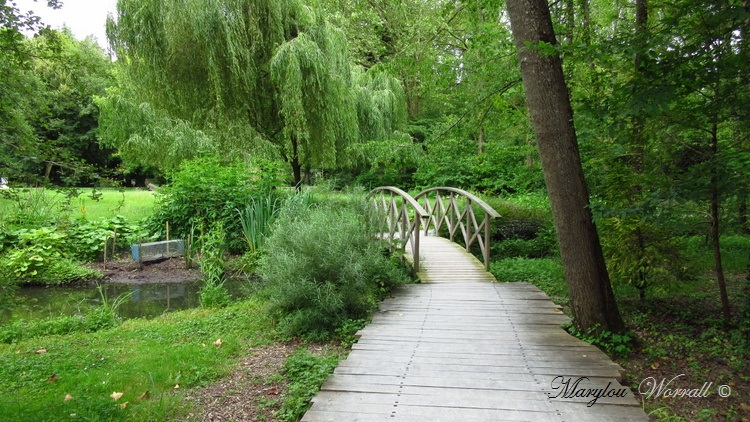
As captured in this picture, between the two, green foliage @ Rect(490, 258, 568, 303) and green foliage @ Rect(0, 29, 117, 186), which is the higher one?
green foliage @ Rect(0, 29, 117, 186)

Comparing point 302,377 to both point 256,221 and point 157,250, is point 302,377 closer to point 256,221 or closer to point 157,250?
point 256,221

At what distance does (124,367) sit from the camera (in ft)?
12.9

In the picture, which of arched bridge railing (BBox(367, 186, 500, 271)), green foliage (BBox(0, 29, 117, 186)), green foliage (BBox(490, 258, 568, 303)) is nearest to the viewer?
green foliage (BBox(0, 29, 117, 186))

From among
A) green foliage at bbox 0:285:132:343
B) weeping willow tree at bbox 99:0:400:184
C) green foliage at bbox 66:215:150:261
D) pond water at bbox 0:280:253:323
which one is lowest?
pond water at bbox 0:280:253:323

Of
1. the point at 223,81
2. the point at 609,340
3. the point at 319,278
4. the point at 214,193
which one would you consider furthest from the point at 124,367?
the point at 223,81

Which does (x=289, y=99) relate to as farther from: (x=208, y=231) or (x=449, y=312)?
(x=449, y=312)

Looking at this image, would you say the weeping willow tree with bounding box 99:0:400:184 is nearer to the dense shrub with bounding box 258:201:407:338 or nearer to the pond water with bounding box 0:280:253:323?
the pond water with bounding box 0:280:253:323

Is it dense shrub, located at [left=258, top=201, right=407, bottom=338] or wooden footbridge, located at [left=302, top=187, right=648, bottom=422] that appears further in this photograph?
dense shrub, located at [left=258, top=201, right=407, bottom=338]

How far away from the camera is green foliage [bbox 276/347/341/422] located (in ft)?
9.82

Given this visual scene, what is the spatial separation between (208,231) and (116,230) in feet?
8.05

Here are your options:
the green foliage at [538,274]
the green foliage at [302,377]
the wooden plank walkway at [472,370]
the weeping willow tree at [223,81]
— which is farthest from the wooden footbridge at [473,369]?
the weeping willow tree at [223,81]

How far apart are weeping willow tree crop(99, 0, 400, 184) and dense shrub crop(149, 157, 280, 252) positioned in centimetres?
69

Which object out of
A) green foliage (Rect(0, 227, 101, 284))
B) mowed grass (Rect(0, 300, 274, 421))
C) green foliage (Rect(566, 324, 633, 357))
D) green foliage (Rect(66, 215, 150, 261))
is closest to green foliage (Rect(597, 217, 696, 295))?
green foliage (Rect(566, 324, 633, 357))

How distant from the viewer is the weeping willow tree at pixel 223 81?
10633 mm
